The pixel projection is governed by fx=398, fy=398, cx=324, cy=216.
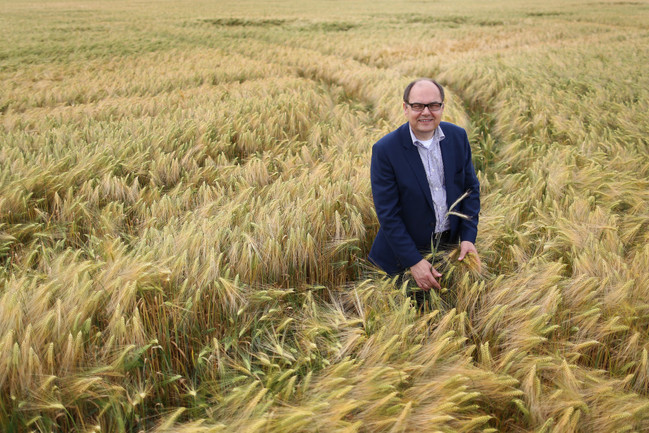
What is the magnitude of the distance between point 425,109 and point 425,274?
78 centimetres

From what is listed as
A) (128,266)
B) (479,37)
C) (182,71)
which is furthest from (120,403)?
(479,37)

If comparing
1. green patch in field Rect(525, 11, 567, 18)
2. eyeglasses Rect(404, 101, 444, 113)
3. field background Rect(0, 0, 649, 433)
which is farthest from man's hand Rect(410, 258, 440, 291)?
green patch in field Rect(525, 11, 567, 18)

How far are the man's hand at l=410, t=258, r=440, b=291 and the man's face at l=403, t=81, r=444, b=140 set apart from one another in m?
0.64

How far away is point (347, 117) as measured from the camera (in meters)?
4.97

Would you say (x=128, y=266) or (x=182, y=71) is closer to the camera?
(x=128, y=266)

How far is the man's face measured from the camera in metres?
1.82

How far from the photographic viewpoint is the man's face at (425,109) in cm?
182

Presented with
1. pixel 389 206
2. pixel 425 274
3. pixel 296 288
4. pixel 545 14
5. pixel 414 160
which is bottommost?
pixel 296 288

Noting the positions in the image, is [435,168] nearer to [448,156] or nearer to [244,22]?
[448,156]

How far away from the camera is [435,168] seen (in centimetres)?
206

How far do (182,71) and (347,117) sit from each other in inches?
187

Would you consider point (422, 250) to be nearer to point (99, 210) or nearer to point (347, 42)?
point (99, 210)

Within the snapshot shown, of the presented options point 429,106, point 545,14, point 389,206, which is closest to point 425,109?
point 429,106

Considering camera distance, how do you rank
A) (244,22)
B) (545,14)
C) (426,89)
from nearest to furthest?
(426,89)
(244,22)
(545,14)
